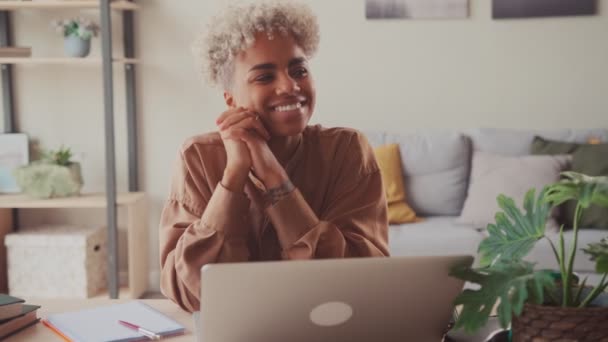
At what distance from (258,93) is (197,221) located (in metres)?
0.30

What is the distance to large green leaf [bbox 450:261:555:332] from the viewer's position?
96 centimetres

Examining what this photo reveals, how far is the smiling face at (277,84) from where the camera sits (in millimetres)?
1584

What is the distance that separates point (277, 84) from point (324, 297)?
637mm

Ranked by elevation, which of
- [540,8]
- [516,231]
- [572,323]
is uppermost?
[540,8]

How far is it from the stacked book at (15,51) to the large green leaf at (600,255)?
328cm

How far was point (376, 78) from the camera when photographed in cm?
399

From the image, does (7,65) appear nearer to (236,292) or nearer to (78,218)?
(78,218)

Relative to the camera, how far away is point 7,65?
3.96m

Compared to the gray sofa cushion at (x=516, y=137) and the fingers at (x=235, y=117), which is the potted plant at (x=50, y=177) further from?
the fingers at (x=235, y=117)

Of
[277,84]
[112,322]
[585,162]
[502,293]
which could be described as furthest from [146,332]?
[585,162]

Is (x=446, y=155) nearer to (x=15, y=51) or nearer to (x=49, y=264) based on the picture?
(x=49, y=264)

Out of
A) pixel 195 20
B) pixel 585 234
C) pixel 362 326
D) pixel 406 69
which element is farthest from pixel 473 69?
pixel 362 326

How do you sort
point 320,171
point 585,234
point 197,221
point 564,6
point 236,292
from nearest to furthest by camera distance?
point 236,292 < point 197,221 < point 320,171 < point 585,234 < point 564,6

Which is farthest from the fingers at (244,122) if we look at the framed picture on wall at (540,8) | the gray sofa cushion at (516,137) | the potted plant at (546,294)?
the framed picture on wall at (540,8)
